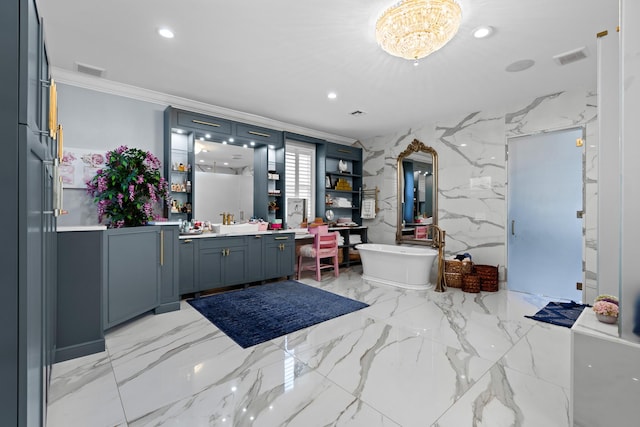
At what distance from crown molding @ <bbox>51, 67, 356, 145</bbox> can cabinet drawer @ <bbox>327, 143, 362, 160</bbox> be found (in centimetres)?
59

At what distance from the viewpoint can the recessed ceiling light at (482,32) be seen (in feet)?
8.28

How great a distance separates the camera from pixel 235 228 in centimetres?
448

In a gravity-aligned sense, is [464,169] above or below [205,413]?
above

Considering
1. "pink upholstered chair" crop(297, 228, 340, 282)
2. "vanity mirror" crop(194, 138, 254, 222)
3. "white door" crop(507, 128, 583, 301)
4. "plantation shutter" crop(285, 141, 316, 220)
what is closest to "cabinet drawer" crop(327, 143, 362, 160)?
"plantation shutter" crop(285, 141, 316, 220)

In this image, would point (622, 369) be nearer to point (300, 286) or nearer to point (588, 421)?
point (588, 421)

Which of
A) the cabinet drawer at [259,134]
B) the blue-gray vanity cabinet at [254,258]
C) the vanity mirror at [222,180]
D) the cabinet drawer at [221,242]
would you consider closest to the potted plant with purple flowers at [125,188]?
the cabinet drawer at [221,242]

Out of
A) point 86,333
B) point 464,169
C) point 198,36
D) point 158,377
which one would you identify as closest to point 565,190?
point 464,169

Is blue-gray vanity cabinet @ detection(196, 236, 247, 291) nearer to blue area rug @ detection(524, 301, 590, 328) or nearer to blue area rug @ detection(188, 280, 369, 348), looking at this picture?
blue area rug @ detection(188, 280, 369, 348)

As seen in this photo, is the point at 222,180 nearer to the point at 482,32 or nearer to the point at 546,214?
the point at 482,32

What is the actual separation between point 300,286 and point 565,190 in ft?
12.9

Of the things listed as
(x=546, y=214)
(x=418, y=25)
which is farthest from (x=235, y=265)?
(x=546, y=214)

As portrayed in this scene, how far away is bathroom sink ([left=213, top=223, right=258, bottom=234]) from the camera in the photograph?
434cm

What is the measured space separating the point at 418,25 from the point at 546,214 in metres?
3.44

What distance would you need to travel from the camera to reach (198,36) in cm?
270
